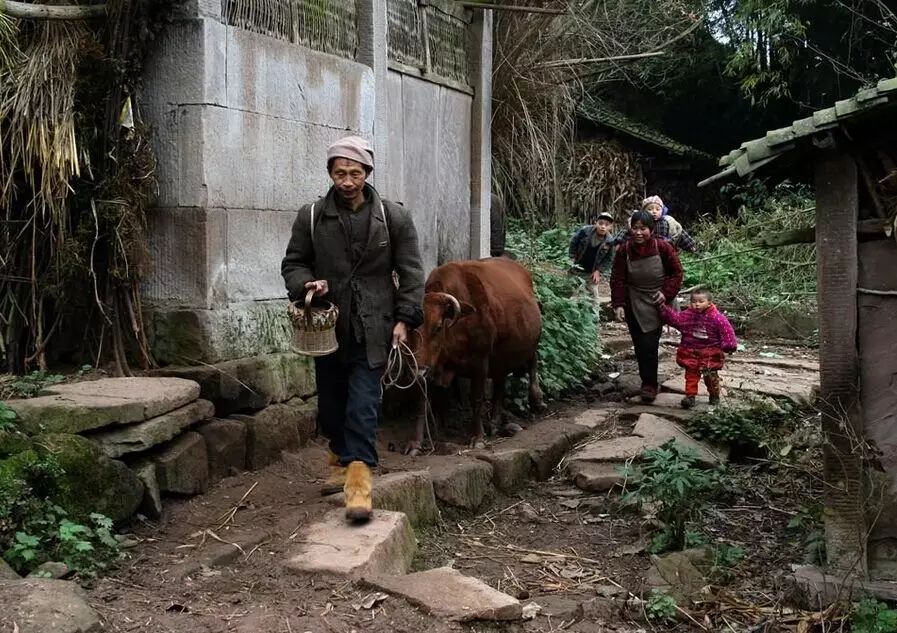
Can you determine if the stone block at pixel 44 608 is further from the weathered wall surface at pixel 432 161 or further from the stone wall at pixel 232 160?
the weathered wall surface at pixel 432 161

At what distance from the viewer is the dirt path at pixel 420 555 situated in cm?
413

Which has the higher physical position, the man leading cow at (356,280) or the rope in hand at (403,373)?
the man leading cow at (356,280)

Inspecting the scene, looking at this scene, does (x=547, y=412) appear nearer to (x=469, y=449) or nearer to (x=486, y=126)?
(x=469, y=449)

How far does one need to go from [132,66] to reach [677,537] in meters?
4.17

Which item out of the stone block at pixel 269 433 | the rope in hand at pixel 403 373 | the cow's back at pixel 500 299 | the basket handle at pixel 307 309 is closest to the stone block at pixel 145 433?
the stone block at pixel 269 433

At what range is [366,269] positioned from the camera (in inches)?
210

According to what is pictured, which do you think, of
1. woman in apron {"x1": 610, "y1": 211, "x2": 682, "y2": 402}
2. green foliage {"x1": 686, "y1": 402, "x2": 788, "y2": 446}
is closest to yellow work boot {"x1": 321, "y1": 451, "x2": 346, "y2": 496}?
green foliage {"x1": 686, "y1": 402, "x2": 788, "y2": 446}

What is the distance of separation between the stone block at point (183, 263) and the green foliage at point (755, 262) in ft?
26.2

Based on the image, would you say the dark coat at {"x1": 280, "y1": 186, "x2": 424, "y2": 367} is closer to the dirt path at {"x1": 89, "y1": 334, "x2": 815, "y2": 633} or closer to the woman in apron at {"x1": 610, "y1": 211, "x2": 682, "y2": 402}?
the dirt path at {"x1": 89, "y1": 334, "x2": 815, "y2": 633}

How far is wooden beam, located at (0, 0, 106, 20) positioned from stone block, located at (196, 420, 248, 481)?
7.98ft

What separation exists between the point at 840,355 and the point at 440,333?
2989 mm

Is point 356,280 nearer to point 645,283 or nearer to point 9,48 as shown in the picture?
point 9,48

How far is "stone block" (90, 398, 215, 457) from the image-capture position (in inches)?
200

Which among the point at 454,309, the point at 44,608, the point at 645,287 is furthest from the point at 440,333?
the point at 44,608
